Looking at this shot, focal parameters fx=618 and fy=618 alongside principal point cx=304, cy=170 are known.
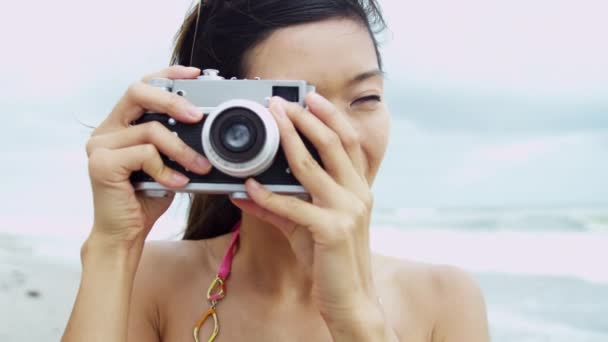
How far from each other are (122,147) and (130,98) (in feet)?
0.36

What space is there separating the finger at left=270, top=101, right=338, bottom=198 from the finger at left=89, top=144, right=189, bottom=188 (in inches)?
9.7

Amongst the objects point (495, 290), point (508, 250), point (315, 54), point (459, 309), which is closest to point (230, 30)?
point (315, 54)

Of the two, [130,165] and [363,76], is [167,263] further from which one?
[363,76]

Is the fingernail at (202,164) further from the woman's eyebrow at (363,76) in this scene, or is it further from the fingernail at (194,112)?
the woman's eyebrow at (363,76)

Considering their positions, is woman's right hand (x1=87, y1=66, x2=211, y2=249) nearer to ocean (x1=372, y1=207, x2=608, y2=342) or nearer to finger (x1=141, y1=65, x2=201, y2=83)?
finger (x1=141, y1=65, x2=201, y2=83)

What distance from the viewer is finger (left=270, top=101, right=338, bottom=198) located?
1.25 metres

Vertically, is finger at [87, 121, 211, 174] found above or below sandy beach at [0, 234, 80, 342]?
above

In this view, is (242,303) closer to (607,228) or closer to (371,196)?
(371,196)

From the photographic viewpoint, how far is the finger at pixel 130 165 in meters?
1.34

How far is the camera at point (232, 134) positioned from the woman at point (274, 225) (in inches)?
1.0

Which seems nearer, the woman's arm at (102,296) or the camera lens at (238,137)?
the camera lens at (238,137)

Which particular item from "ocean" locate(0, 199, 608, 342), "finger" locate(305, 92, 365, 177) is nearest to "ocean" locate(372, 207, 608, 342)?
"ocean" locate(0, 199, 608, 342)

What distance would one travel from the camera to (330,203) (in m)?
1.25

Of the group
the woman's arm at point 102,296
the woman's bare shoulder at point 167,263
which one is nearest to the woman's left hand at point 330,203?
the woman's arm at point 102,296
